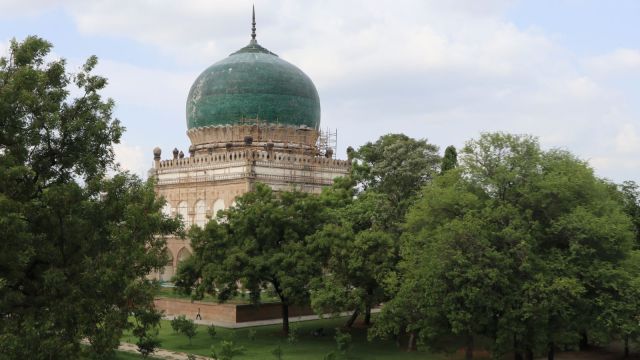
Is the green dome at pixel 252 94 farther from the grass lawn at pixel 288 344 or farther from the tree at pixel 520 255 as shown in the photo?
the tree at pixel 520 255

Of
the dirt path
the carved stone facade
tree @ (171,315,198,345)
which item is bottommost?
the dirt path

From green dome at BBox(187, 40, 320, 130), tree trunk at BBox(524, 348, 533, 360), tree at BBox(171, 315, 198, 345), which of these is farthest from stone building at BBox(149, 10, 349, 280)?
tree trunk at BBox(524, 348, 533, 360)

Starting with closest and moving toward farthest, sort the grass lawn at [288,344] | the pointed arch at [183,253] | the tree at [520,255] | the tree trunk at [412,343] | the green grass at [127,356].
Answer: the tree at [520,255]
the green grass at [127,356]
the grass lawn at [288,344]
the tree trunk at [412,343]
the pointed arch at [183,253]

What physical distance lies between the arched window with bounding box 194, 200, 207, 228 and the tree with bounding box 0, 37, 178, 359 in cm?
2069

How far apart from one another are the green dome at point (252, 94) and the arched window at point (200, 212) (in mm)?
3736

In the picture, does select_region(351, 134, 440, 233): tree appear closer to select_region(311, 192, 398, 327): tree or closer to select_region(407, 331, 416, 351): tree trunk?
select_region(311, 192, 398, 327): tree

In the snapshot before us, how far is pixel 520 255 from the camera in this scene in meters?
16.1

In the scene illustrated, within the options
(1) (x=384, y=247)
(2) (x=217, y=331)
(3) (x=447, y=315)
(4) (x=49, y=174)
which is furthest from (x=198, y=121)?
(4) (x=49, y=174)

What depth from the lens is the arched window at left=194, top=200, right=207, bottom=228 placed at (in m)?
32.1

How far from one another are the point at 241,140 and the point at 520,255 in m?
18.8

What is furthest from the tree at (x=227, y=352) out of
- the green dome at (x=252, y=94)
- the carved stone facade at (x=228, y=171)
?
the green dome at (x=252, y=94)

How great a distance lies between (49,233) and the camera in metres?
10.6

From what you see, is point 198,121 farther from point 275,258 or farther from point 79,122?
point 79,122

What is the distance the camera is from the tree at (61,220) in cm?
980
